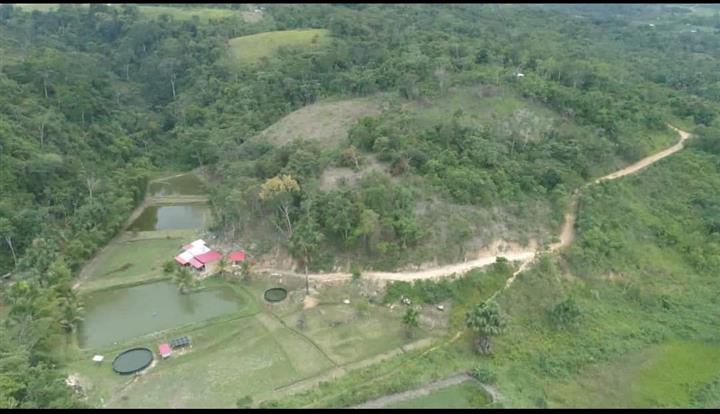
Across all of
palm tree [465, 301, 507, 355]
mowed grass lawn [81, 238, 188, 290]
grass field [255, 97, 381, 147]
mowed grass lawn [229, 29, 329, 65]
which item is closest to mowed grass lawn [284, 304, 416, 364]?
palm tree [465, 301, 507, 355]

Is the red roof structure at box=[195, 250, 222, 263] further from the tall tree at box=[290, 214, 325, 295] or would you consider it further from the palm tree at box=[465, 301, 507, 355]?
the palm tree at box=[465, 301, 507, 355]

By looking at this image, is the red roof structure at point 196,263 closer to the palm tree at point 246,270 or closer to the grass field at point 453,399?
the palm tree at point 246,270

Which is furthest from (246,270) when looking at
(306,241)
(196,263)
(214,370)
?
(214,370)

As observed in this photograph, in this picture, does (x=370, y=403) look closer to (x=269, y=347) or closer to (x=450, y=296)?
(x=269, y=347)

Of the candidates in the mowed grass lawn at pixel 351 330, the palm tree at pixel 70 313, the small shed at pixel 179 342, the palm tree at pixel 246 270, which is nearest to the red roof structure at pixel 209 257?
the palm tree at pixel 246 270

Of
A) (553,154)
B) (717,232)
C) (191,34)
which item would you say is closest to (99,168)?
(191,34)

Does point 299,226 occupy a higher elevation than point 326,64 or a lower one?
Result: lower
